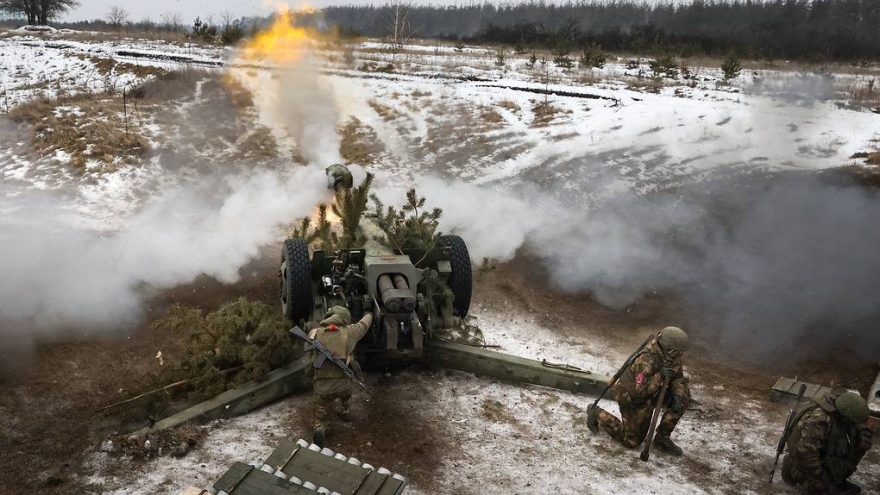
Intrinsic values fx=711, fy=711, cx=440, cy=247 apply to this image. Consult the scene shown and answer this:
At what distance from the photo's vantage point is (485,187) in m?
14.8

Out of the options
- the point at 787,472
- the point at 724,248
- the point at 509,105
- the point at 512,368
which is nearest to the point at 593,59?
the point at 509,105

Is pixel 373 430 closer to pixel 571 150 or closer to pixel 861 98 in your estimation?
pixel 571 150

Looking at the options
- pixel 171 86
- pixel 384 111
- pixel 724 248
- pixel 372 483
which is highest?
pixel 171 86

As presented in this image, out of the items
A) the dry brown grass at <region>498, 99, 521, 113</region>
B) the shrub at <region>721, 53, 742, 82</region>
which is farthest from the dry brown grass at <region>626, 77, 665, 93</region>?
the dry brown grass at <region>498, 99, 521, 113</region>

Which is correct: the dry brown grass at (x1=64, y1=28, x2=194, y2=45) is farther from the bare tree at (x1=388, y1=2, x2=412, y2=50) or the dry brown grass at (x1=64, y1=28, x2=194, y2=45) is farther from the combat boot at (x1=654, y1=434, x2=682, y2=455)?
the combat boot at (x1=654, y1=434, x2=682, y2=455)

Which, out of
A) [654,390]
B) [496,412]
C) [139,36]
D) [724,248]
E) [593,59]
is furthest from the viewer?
[139,36]

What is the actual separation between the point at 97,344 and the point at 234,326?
6.41 ft

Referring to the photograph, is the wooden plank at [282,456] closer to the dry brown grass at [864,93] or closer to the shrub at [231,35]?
the dry brown grass at [864,93]

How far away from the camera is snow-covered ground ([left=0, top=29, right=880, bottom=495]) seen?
655cm

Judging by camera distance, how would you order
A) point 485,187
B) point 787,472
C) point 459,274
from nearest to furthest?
1. point 787,472
2. point 459,274
3. point 485,187

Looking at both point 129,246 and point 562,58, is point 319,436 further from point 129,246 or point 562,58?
point 562,58

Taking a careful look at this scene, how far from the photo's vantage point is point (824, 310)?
31.7 feet

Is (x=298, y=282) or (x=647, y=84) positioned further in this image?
(x=647, y=84)

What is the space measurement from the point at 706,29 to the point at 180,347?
23.1 m
